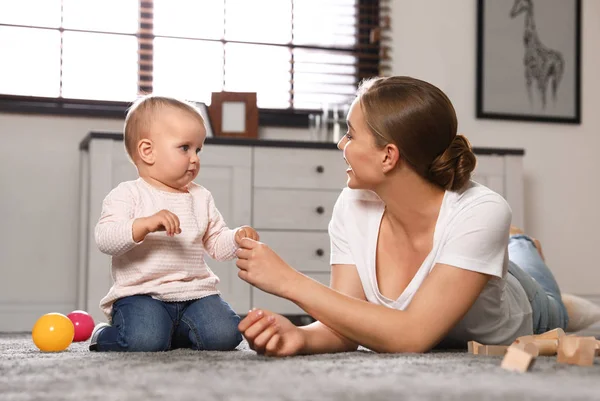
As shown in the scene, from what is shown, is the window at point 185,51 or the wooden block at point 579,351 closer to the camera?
the wooden block at point 579,351

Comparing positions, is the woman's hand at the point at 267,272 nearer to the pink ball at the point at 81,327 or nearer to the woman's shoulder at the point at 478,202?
the woman's shoulder at the point at 478,202

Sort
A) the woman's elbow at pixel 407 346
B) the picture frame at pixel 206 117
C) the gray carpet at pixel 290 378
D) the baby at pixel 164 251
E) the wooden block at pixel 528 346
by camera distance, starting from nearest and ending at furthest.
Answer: the gray carpet at pixel 290 378
the wooden block at pixel 528 346
the woman's elbow at pixel 407 346
the baby at pixel 164 251
the picture frame at pixel 206 117

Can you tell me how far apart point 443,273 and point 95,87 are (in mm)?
2395

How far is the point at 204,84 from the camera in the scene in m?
3.58

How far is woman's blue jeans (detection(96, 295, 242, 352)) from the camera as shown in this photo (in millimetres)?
1601

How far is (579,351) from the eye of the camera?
1.32 metres

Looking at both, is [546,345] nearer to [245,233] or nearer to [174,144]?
[245,233]

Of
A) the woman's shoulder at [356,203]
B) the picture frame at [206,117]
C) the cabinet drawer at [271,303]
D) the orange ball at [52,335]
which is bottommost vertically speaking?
the cabinet drawer at [271,303]

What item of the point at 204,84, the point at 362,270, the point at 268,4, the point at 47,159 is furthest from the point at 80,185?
the point at 362,270

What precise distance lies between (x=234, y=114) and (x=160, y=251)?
170cm

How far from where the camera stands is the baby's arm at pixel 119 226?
1.55 metres

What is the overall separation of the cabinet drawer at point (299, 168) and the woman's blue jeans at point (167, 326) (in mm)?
1362

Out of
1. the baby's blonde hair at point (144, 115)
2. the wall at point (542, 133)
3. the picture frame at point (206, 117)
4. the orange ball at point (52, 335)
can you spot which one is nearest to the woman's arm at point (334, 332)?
the baby's blonde hair at point (144, 115)

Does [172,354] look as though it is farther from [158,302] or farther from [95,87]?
[95,87]
